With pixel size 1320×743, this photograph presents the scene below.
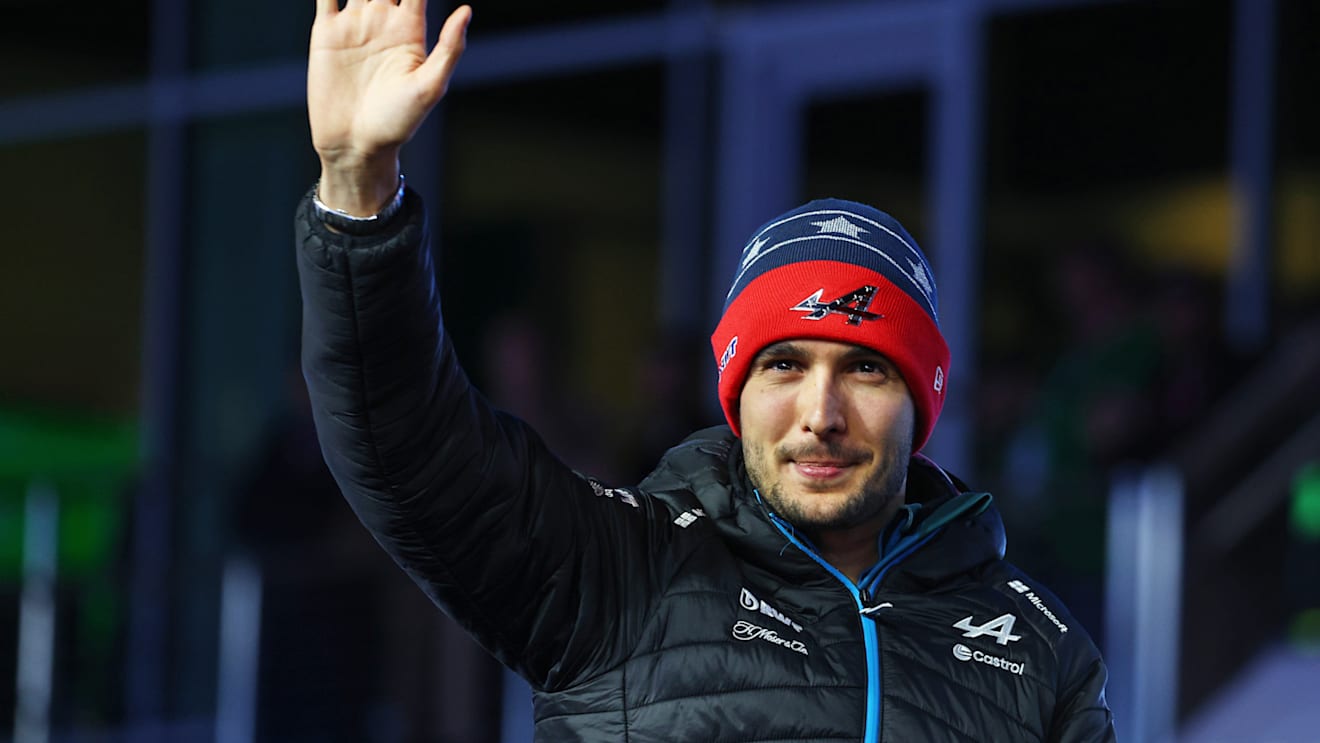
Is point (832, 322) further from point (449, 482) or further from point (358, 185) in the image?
point (358, 185)

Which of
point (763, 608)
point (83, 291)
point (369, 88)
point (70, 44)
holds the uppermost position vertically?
point (70, 44)

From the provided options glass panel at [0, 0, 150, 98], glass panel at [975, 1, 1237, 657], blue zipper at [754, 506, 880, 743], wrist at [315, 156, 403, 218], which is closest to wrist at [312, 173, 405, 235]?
wrist at [315, 156, 403, 218]

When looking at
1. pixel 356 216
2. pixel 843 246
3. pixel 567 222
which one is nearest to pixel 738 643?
pixel 843 246

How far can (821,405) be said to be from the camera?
2.43 metres

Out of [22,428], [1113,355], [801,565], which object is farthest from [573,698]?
[22,428]

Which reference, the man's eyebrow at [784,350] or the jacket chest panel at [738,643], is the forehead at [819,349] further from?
the jacket chest panel at [738,643]

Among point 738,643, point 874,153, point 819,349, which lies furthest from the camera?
point 874,153

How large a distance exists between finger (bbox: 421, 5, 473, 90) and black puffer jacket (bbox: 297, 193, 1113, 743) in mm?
158

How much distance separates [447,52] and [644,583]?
71 cm

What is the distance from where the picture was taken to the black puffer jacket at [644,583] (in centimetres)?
220

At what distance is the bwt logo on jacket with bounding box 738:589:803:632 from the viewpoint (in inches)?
95.2

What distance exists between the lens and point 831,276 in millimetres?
2479

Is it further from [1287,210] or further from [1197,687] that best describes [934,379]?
[1287,210]

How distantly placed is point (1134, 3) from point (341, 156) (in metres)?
6.64
